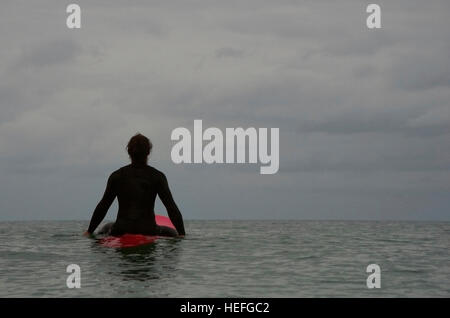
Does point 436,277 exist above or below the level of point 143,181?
below

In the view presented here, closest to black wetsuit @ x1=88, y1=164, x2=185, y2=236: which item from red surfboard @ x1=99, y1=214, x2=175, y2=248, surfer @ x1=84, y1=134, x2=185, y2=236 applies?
surfer @ x1=84, y1=134, x2=185, y2=236

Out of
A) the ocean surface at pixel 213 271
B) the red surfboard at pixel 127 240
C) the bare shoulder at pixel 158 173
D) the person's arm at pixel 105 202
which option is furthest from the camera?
the bare shoulder at pixel 158 173

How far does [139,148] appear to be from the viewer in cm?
1301

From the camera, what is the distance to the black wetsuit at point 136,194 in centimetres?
1302

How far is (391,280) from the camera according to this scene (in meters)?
9.62

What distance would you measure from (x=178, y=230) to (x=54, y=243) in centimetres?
313

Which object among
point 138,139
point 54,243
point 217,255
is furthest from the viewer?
point 54,243

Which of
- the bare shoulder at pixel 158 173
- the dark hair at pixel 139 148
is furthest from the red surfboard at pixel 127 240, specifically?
the dark hair at pixel 139 148

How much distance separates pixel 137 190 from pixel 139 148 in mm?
902

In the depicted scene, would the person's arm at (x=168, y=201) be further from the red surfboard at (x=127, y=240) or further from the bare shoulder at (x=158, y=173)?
the red surfboard at (x=127, y=240)

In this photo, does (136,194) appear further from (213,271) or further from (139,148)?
(213,271)
